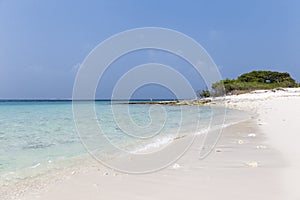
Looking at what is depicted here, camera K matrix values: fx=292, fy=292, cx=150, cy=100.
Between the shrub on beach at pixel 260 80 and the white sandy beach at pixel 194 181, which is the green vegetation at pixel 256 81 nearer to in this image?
the shrub on beach at pixel 260 80

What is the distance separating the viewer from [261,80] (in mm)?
70312

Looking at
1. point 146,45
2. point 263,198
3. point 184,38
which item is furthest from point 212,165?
point 184,38

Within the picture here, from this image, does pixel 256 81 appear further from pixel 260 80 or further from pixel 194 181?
pixel 194 181

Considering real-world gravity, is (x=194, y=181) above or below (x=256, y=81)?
below

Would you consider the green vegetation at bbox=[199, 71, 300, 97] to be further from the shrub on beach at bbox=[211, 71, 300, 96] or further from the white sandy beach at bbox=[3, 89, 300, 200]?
the white sandy beach at bbox=[3, 89, 300, 200]

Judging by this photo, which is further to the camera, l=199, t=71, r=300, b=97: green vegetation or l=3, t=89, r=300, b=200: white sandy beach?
l=199, t=71, r=300, b=97: green vegetation

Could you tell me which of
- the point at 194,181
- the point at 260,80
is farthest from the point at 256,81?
the point at 194,181

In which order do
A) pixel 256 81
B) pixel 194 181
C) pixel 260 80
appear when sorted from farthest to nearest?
pixel 260 80, pixel 256 81, pixel 194 181

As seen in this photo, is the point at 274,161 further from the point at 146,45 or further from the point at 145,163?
the point at 146,45

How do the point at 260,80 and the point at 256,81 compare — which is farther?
the point at 260,80

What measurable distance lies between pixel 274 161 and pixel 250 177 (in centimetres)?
102

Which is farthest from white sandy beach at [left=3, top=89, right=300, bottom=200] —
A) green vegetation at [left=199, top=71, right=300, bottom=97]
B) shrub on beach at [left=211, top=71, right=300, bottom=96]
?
shrub on beach at [left=211, top=71, right=300, bottom=96]

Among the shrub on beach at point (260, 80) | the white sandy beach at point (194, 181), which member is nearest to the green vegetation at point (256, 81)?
the shrub on beach at point (260, 80)

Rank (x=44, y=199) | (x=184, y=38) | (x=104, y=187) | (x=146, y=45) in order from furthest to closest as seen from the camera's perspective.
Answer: (x=184, y=38) < (x=146, y=45) < (x=104, y=187) < (x=44, y=199)
